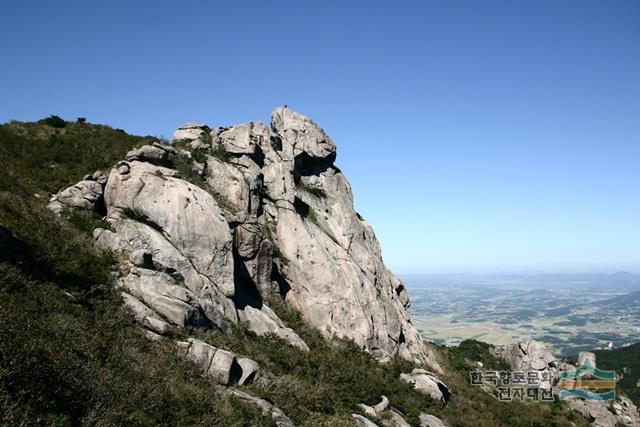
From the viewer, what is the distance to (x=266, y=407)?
15.3 m

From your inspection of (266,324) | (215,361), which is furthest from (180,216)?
(215,361)

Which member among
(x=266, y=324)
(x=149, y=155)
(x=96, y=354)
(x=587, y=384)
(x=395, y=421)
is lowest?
(x=587, y=384)

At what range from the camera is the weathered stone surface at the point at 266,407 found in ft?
48.3

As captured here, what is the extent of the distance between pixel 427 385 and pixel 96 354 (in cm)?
2272

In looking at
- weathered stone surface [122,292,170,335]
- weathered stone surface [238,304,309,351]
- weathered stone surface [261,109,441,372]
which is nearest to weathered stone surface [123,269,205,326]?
weathered stone surface [122,292,170,335]

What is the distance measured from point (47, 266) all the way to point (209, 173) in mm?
14347

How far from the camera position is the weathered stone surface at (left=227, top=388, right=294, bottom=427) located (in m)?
14.7

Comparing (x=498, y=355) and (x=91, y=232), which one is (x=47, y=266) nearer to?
(x=91, y=232)

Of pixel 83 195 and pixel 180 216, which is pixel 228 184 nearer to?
pixel 180 216

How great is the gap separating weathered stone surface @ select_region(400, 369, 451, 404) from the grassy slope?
0.92 metres

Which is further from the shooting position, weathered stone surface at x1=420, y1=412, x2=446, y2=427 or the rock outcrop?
weathered stone surface at x1=420, y1=412, x2=446, y2=427

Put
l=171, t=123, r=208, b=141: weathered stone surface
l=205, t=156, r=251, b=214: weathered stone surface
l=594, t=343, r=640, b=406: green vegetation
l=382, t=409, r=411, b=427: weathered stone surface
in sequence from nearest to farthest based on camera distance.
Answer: l=382, t=409, r=411, b=427: weathered stone surface < l=205, t=156, r=251, b=214: weathered stone surface < l=171, t=123, r=208, b=141: weathered stone surface < l=594, t=343, r=640, b=406: green vegetation

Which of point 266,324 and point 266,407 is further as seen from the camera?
point 266,324

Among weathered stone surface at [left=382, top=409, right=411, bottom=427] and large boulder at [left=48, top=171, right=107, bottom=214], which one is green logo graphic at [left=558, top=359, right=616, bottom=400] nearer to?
weathered stone surface at [left=382, top=409, right=411, bottom=427]
